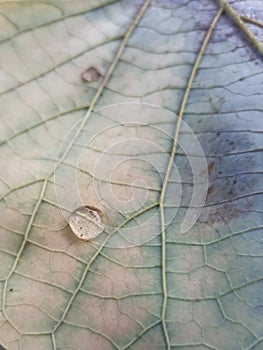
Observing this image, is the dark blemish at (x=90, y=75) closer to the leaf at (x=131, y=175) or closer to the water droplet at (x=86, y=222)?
the leaf at (x=131, y=175)

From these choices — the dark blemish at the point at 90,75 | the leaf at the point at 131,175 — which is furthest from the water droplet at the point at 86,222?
the dark blemish at the point at 90,75

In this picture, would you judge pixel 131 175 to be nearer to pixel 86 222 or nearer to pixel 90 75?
pixel 86 222

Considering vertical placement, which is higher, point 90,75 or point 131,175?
point 90,75

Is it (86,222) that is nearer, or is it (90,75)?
(86,222)

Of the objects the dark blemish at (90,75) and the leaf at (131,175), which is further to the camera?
the dark blemish at (90,75)

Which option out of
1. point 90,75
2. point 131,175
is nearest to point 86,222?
point 131,175

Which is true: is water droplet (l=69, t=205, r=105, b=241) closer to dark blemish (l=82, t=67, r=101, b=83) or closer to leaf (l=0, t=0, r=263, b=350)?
leaf (l=0, t=0, r=263, b=350)
